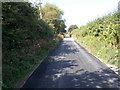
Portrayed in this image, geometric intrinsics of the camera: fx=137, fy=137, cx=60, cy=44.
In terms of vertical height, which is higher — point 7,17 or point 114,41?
point 7,17

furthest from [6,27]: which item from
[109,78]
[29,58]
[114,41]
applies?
[114,41]

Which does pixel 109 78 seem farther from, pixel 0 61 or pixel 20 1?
pixel 20 1

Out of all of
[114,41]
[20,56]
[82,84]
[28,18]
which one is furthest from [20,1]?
[114,41]

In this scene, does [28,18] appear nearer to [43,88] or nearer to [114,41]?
[43,88]

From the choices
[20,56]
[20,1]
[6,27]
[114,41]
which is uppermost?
[20,1]

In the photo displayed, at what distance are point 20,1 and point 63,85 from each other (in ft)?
15.6

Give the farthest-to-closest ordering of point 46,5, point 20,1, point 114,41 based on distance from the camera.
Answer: point 46,5 < point 114,41 < point 20,1

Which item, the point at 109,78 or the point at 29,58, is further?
the point at 29,58

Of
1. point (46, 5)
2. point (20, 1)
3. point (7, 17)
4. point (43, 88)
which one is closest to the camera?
point (43, 88)

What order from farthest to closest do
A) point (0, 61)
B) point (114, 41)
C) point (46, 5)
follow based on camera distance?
point (46, 5)
point (114, 41)
point (0, 61)

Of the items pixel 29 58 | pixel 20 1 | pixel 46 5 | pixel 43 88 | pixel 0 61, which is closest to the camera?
pixel 43 88

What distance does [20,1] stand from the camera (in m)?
7.00

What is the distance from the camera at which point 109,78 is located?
559 centimetres

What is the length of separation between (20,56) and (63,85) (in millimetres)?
3206
